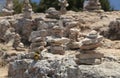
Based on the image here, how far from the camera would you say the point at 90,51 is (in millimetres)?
17828

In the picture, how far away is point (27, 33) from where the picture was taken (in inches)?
1209

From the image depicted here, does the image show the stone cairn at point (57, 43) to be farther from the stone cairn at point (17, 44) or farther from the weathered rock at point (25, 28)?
the weathered rock at point (25, 28)

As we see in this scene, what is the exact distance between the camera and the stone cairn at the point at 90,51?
56.9 feet

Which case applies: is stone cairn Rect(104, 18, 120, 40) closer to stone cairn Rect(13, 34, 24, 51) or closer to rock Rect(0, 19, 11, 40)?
stone cairn Rect(13, 34, 24, 51)

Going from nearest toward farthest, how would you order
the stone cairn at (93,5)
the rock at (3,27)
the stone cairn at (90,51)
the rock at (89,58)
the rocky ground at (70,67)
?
the rocky ground at (70,67)
the rock at (89,58)
the stone cairn at (90,51)
the rock at (3,27)
the stone cairn at (93,5)

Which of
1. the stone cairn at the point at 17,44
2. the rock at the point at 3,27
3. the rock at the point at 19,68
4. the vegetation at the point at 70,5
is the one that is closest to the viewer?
the rock at the point at 19,68

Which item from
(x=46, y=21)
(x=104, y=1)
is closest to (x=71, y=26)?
(x=46, y=21)

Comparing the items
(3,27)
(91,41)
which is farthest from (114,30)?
(91,41)

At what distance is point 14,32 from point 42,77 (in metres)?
13.7

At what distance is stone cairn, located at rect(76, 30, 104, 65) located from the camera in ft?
56.9

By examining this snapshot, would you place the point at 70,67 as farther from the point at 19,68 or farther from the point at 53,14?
the point at 53,14

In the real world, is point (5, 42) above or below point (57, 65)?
below

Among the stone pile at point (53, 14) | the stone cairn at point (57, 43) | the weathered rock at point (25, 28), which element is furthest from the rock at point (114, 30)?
the weathered rock at point (25, 28)

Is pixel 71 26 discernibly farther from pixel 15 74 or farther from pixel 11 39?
pixel 15 74
